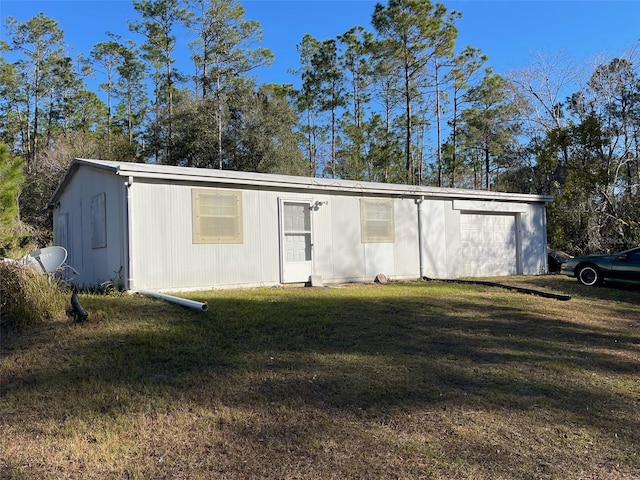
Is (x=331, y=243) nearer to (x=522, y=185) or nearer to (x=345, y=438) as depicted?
(x=345, y=438)

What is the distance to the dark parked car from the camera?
37.2ft

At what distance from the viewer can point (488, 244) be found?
14.6 metres

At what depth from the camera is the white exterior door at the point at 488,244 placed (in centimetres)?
1415

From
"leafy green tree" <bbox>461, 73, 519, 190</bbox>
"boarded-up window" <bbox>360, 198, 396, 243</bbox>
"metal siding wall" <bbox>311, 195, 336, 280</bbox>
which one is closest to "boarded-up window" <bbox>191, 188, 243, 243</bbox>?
"metal siding wall" <bbox>311, 195, 336, 280</bbox>

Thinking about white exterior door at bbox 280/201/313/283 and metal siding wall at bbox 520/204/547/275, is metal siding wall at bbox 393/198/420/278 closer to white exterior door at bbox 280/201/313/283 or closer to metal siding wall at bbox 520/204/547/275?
white exterior door at bbox 280/201/313/283

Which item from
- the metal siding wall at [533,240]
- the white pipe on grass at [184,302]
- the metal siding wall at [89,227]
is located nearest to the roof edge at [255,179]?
the metal siding wall at [89,227]

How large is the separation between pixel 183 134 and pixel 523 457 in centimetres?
2502

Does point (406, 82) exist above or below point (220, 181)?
above

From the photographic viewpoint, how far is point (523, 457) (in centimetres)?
331

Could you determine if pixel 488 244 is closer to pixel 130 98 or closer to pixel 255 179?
pixel 255 179

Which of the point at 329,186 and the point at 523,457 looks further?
the point at 329,186

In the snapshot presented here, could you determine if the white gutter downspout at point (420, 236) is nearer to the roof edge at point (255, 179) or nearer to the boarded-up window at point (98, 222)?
the roof edge at point (255, 179)

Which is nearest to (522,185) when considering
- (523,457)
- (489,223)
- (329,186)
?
(489,223)

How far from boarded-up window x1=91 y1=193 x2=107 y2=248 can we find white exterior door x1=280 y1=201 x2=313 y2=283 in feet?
11.9
